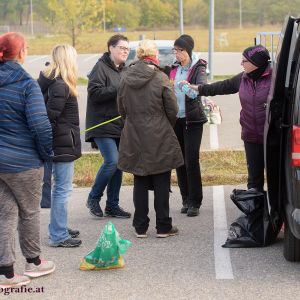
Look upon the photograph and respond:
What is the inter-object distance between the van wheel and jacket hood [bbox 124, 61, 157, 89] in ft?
5.71

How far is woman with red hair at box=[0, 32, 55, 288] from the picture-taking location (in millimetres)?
5418

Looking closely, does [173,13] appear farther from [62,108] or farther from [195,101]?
[62,108]

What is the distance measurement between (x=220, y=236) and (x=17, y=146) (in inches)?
88.1

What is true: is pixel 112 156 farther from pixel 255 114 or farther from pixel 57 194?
pixel 255 114

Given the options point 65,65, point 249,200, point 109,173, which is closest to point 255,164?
point 249,200

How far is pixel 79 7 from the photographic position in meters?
43.9

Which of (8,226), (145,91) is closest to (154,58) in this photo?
(145,91)

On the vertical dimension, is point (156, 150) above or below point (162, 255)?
above

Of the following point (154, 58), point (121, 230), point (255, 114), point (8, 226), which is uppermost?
point (154, 58)

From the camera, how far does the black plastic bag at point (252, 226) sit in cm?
645

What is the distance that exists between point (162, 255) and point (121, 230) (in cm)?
102

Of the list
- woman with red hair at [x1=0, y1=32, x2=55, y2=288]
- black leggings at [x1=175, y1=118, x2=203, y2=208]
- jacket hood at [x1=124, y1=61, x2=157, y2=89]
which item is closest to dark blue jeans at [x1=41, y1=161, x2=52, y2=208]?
woman with red hair at [x1=0, y1=32, x2=55, y2=288]

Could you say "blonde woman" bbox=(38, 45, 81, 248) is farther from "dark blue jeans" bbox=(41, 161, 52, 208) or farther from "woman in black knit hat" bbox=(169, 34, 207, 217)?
"woman in black knit hat" bbox=(169, 34, 207, 217)

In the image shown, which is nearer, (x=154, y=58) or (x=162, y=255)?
(x=162, y=255)
